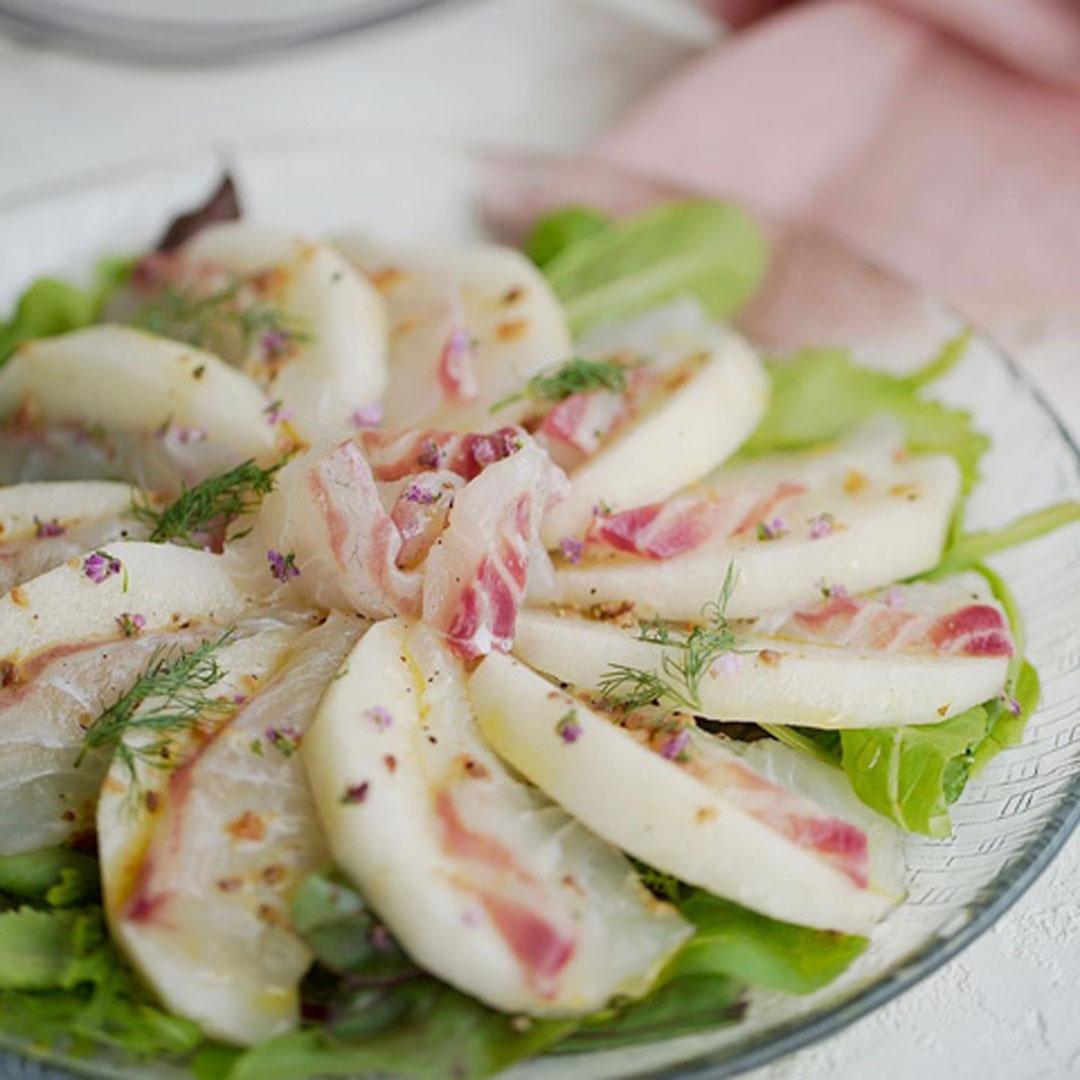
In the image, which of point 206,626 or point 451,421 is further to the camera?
point 451,421

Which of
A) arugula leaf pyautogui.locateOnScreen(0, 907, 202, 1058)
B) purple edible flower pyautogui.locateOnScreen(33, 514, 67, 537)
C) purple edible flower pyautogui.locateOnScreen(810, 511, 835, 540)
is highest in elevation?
purple edible flower pyautogui.locateOnScreen(810, 511, 835, 540)

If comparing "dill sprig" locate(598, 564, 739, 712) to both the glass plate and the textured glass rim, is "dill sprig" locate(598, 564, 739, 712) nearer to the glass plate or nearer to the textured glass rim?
the glass plate

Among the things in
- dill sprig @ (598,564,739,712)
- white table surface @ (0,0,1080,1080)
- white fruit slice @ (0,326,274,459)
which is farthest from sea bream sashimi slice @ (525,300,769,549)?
white table surface @ (0,0,1080,1080)

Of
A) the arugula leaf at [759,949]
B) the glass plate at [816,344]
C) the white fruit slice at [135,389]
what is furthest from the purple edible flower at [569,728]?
the white fruit slice at [135,389]

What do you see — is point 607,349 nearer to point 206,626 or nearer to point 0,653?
point 206,626

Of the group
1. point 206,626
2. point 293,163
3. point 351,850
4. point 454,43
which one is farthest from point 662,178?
point 351,850

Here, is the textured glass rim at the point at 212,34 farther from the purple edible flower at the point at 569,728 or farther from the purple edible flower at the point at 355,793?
the purple edible flower at the point at 355,793
